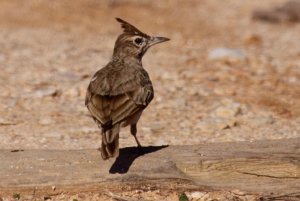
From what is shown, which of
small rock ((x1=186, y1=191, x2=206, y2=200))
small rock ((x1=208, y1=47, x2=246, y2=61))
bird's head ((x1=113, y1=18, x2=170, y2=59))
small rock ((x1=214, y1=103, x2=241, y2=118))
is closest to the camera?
small rock ((x1=186, y1=191, x2=206, y2=200))

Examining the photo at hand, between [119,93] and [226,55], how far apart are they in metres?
5.71

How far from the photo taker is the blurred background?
8938mm

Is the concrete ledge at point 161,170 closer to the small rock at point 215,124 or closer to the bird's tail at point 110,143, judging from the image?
the bird's tail at point 110,143

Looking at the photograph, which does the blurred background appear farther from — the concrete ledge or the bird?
the concrete ledge

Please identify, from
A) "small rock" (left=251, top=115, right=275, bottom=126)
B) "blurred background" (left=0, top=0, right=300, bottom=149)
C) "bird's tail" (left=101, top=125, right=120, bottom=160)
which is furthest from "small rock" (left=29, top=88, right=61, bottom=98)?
"bird's tail" (left=101, top=125, right=120, bottom=160)

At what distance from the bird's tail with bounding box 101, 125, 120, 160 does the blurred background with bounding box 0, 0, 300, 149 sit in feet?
5.95

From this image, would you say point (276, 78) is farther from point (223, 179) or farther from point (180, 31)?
point (223, 179)

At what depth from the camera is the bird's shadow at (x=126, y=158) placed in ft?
21.0

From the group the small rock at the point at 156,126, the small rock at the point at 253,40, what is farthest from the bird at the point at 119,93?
the small rock at the point at 253,40

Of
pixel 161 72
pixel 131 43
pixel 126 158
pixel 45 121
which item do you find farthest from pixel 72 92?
pixel 126 158

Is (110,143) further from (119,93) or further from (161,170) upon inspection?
(119,93)

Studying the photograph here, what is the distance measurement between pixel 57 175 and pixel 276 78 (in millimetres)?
5655

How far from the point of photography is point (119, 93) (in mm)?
6828

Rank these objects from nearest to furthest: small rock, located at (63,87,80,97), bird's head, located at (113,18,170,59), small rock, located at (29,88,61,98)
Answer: bird's head, located at (113,18,170,59) < small rock, located at (29,88,61,98) < small rock, located at (63,87,80,97)
